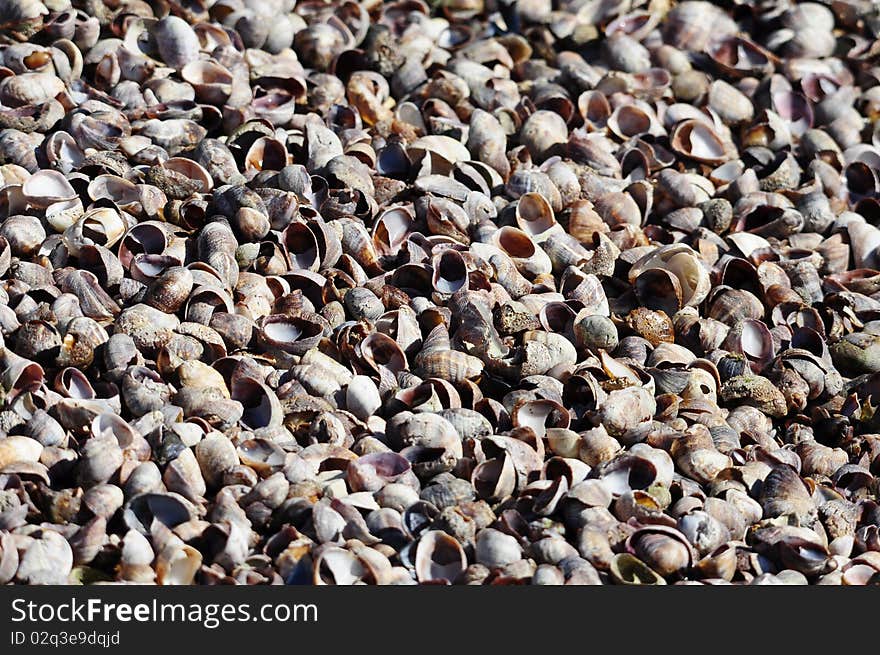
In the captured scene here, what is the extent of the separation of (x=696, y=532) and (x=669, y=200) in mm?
1816

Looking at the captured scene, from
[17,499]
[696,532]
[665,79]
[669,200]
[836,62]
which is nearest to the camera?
[17,499]

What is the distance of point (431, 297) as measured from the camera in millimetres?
3844

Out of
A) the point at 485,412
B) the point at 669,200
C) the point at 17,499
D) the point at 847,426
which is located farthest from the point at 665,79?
the point at 17,499

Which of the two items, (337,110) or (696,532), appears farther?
(337,110)

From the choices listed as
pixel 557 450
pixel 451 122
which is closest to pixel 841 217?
pixel 451 122

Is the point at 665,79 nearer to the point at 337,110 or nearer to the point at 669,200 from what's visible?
the point at 669,200

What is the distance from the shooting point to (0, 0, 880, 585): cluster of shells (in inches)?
117

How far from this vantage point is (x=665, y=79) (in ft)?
17.1

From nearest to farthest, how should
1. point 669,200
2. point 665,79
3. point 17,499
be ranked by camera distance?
1. point 17,499
2. point 669,200
3. point 665,79

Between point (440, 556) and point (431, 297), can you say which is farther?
point (431, 297)

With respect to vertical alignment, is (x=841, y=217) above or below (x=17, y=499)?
above

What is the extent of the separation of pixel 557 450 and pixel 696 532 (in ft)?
Answer: 1.51

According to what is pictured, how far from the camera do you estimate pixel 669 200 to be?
4.56m

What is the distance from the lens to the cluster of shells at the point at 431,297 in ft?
9.75
